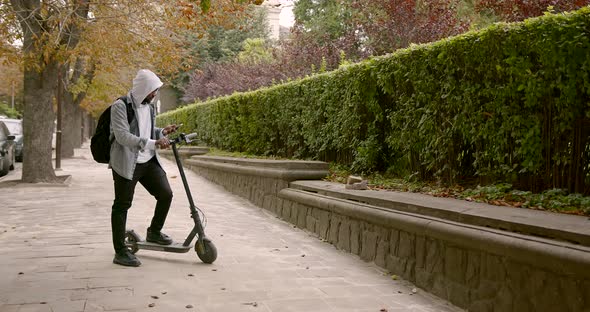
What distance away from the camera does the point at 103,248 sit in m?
6.37

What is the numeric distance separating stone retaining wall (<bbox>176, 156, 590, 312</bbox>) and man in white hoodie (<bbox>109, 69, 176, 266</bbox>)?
2.21 metres

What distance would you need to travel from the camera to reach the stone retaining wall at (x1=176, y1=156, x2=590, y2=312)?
12.0 ft

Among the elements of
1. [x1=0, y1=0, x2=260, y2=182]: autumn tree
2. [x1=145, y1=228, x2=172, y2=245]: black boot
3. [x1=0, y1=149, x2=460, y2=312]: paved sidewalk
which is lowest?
[x1=0, y1=149, x2=460, y2=312]: paved sidewalk

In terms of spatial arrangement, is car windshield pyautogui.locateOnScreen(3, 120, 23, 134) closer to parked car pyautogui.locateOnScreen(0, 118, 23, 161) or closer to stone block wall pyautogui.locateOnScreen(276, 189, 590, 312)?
parked car pyautogui.locateOnScreen(0, 118, 23, 161)

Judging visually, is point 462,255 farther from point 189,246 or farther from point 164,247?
point 164,247

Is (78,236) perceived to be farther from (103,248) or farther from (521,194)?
(521,194)

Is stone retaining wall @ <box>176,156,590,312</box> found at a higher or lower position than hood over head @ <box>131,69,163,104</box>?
lower

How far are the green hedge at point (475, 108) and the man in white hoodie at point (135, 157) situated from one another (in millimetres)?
3122

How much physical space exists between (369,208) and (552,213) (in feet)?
6.99

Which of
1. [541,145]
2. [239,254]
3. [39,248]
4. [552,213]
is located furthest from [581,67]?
[39,248]

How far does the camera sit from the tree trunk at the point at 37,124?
13.3 meters

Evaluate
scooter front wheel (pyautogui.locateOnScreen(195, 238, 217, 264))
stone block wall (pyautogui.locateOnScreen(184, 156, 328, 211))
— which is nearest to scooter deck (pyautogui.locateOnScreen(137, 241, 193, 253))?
scooter front wheel (pyautogui.locateOnScreen(195, 238, 217, 264))

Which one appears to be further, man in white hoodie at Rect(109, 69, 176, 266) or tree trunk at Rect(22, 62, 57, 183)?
tree trunk at Rect(22, 62, 57, 183)

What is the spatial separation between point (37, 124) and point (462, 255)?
11.5 m
